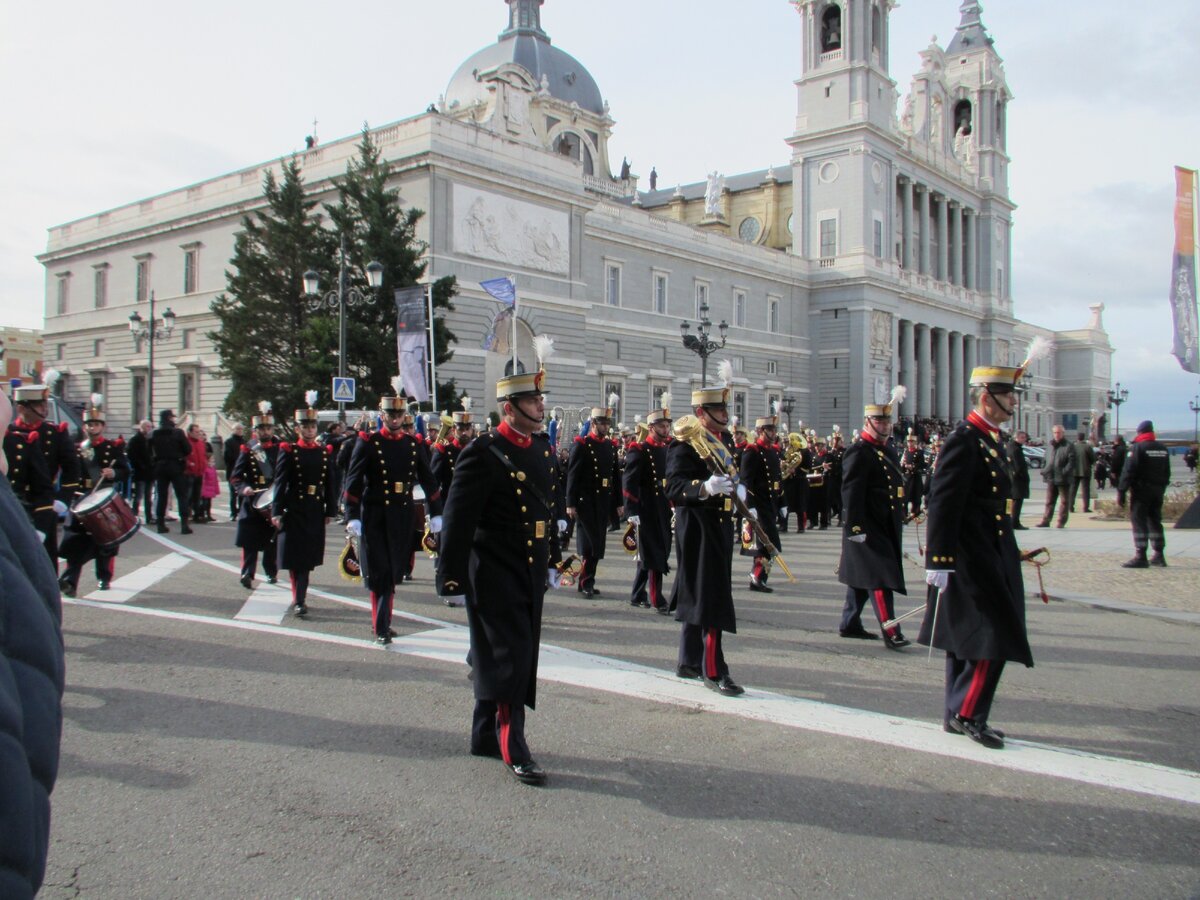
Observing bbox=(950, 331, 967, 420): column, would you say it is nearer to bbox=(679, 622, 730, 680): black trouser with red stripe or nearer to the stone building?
the stone building

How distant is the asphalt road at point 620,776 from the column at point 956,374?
71.2 meters

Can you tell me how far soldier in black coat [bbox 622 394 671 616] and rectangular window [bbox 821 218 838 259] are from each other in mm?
55943

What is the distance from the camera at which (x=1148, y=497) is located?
503 inches

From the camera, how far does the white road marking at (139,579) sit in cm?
999

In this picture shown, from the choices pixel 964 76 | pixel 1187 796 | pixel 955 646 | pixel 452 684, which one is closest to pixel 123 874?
pixel 452 684

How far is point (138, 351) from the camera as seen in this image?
46.8 m

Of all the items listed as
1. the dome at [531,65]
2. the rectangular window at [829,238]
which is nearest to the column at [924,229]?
the rectangular window at [829,238]

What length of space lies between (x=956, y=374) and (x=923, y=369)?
7.25m

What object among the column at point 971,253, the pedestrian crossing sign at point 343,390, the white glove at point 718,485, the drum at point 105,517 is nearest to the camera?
the white glove at point 718,485

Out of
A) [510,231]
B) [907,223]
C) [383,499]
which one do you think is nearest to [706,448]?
[383,499]

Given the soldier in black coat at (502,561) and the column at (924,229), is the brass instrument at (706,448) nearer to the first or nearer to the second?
the soldier in black coat at (502,561)

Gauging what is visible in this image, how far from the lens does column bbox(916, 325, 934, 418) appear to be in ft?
229

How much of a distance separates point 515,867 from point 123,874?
1483 mm

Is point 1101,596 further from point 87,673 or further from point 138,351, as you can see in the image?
point 138,351
